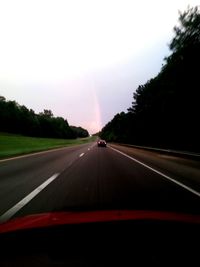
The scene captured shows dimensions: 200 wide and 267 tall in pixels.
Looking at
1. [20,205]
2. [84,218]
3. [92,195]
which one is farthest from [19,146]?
[84,218]

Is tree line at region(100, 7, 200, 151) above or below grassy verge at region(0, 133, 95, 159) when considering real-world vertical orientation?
above

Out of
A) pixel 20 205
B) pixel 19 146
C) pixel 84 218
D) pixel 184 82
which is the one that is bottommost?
pixel 20 205

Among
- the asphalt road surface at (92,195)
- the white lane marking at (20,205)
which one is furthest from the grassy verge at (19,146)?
the white lane marking at (20,205)

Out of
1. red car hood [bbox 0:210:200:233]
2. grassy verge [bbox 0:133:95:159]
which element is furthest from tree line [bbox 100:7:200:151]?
red car hood [bbox 0:210:200:233]

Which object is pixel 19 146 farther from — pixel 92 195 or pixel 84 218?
pixel 84 218

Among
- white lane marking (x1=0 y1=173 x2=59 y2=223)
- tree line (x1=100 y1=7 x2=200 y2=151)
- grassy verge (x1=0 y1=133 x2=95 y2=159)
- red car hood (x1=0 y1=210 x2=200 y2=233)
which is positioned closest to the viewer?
red car hood (x1=0 y1=210 x2=200 y2=233)

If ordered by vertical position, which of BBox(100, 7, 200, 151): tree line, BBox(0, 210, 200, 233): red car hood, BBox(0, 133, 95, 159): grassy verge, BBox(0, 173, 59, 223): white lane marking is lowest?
BBox(0, 173, 59, 223): white lane marking

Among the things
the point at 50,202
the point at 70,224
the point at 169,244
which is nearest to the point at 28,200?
the point at 50,202

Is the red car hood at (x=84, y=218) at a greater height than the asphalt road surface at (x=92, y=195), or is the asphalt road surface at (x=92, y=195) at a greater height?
the red car hood at (x=84, y=218)

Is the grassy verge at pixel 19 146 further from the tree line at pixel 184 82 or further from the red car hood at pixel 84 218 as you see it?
the red car hood at pixel 84 218

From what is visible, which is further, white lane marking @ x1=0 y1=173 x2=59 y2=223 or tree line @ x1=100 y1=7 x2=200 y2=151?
tree line @ x1=100 y1=7 x2=200 y2=151

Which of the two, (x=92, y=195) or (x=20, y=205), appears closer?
(x=20, y=205)

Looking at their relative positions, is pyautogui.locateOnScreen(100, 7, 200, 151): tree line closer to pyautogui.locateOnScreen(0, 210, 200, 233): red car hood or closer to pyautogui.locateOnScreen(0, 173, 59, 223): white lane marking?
pyautogui.locateOnScreen(0, 173, 59, 223): white lane marking

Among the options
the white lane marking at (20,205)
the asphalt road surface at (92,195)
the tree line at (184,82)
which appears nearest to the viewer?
the white lane marking at (20,205)
